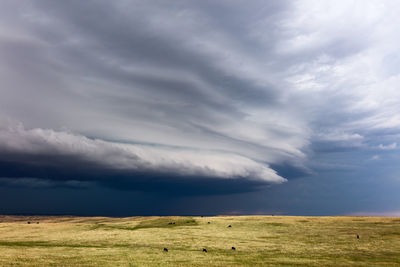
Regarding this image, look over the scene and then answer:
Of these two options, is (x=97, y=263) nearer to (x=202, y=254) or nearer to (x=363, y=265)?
(x=202, y=254)

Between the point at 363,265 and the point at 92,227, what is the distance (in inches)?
3484

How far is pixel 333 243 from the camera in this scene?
2299 inches

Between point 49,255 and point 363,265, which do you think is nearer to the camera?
point 363,265

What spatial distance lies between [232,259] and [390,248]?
3088 centimetres

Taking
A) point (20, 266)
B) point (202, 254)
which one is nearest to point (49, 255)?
point (20, 266)

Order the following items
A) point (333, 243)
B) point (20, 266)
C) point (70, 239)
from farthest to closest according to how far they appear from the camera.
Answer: point (70, 239), point (333, 243), point (20, 266)

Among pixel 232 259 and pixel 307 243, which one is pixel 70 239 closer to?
pixel 232 259

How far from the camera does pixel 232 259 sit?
142 ft

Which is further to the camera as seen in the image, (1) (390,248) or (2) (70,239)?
(2) (70,239)

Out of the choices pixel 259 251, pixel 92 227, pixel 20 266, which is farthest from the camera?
pixel 92 227

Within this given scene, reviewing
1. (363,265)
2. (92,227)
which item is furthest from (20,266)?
(92,227)

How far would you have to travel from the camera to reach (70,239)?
6869 cm

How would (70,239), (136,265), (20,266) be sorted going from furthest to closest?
(70,239) → (136,265) → (20,266)

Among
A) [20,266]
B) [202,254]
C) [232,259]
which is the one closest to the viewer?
[20,266]
